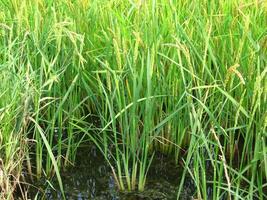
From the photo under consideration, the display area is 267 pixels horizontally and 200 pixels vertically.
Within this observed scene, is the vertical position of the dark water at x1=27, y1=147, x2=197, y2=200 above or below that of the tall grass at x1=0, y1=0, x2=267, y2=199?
below

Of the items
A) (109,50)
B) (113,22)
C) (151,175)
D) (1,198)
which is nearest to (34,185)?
(1,198)

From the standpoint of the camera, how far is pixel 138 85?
1.54 metres

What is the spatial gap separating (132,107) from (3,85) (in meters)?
0.46

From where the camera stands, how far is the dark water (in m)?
1.62

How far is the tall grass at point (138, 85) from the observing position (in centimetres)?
153

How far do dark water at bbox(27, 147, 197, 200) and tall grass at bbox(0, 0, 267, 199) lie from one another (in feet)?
0.12

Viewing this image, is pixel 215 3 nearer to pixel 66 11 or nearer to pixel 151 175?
pixel 66 11

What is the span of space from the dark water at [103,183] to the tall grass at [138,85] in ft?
0.12

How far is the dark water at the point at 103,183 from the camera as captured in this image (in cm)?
162

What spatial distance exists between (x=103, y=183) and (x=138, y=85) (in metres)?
0.42

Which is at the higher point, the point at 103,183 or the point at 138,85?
the point at 138,85

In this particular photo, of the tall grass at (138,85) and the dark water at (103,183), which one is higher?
the tall grass at (138,85)

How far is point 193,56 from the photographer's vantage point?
5.89 feet

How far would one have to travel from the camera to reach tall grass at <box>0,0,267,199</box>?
1.53 meters
